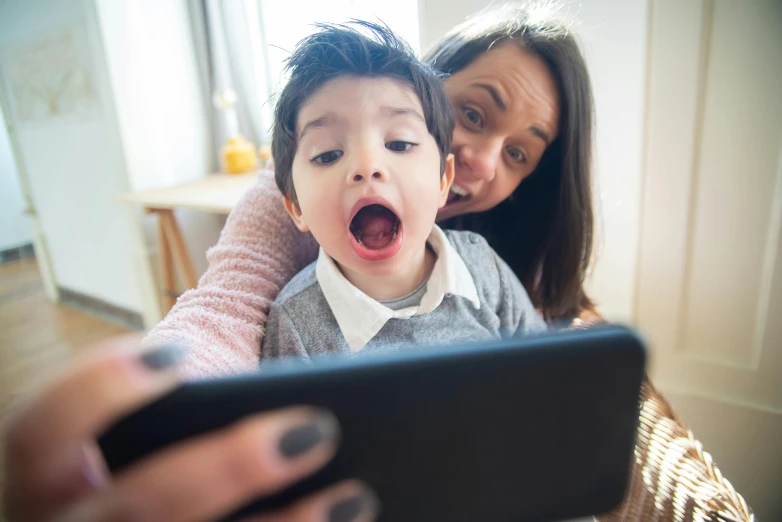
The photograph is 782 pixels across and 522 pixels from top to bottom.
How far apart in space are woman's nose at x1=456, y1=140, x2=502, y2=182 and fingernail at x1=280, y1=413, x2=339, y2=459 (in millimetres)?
567

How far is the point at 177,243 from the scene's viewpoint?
1.61 meters

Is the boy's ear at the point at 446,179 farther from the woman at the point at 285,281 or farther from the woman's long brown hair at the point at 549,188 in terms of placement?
the woman's long brown hair at the point at 549,188

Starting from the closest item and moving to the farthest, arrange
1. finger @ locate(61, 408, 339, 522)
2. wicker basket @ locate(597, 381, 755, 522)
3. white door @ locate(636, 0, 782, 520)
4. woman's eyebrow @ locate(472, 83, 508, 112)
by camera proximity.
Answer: finger @ locate(61, 408, 339, 522), wicker basket @ locate(597, 381, 755, 522), woman's eyebrow @ locate(472, 83, 508, 112), white door @ locate(636, 0, 782, 520)

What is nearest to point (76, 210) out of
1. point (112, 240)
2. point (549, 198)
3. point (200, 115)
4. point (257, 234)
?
point (112, 240)

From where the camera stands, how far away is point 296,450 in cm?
23

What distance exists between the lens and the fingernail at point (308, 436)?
0.75 feet

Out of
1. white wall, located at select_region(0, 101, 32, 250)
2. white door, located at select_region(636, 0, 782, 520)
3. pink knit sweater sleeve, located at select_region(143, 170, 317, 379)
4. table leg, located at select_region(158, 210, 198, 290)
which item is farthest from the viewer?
white wall, located at select_region(0, 101, 32, 250)

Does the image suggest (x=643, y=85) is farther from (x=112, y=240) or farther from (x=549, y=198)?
(x=112, y=240)

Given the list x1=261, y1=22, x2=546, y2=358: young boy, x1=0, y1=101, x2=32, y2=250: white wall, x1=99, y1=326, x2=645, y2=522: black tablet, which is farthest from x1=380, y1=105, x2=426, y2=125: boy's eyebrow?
x1=0, y1=101, x2=32, y2=250: white wall

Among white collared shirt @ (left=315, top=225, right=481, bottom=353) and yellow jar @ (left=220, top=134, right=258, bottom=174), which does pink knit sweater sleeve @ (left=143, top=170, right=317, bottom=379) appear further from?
yellow jar @ (left=220, top=134, right=258, bottom=174)

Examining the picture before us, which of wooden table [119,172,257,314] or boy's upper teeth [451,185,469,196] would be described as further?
wooden table [119,172,257,314]

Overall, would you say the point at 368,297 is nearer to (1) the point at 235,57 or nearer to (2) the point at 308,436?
(2) the point at 308,436

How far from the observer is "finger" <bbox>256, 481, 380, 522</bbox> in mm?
234

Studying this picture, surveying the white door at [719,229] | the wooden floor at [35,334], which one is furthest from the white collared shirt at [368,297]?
the wooden floor at [35,334]
